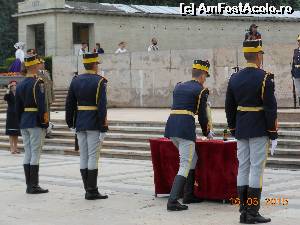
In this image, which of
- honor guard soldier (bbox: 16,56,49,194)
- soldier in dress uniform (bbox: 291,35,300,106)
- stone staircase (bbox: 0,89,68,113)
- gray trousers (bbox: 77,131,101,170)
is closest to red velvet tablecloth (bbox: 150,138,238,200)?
gray trousers (bbox: 77,131,101,170)

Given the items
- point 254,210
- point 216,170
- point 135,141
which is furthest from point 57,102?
point 254,210

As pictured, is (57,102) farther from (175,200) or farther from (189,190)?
(175,200)

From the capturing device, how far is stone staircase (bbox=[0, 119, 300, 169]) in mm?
14547

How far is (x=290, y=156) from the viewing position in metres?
14.5

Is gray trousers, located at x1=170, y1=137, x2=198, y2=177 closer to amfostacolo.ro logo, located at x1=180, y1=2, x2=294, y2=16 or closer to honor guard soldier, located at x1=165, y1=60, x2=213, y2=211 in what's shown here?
honor guard soldier, located at x1=165, y1=60, x2=213, y2=211

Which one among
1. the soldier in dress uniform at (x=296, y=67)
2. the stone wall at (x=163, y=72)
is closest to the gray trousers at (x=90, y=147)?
the soldier in dress uniform at (x=296, y=67)

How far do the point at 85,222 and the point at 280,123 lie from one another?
7.61 metres

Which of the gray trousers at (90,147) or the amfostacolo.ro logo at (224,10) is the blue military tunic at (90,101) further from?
the amfostacolo.ro logo at (224,10)

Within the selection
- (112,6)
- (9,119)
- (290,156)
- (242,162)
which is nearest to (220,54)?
(9,119)

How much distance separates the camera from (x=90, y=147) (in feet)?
35.3

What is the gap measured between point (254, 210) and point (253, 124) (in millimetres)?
982

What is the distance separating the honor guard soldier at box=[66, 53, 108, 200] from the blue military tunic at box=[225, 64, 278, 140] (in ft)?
8.01

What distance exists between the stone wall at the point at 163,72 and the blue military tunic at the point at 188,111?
12.3 m

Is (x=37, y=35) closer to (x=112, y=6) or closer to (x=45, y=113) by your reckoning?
(x=112, y=6)
